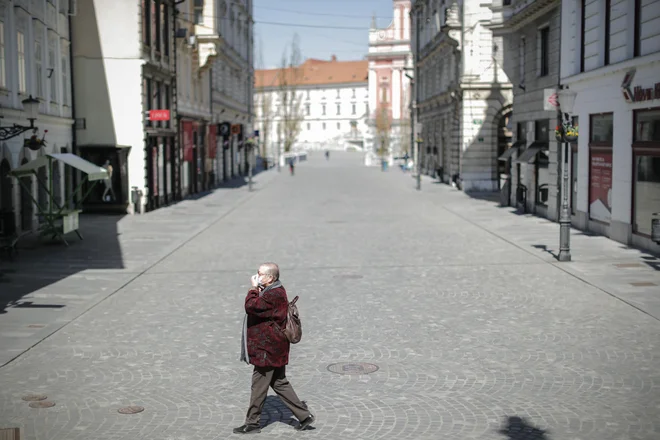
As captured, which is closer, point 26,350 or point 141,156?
point 26,350

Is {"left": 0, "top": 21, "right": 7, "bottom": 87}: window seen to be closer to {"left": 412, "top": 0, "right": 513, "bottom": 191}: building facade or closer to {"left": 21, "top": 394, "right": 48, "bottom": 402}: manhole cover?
{"left": 21, "top": 394, "right": 48, "bottom": 402}: manhole cover

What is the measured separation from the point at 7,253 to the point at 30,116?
12.6ft

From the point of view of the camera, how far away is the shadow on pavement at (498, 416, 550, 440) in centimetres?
729

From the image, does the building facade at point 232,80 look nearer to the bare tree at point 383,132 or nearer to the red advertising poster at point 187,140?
the red advertising poster at point 187,140

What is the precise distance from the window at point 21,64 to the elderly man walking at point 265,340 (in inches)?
711

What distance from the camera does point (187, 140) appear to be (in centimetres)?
4047

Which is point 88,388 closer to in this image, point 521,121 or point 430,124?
point 521,121

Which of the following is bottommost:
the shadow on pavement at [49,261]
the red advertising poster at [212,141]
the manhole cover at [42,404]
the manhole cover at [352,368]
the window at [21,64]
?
the manhole cover at [42,404]

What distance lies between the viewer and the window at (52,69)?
2683 centimetres

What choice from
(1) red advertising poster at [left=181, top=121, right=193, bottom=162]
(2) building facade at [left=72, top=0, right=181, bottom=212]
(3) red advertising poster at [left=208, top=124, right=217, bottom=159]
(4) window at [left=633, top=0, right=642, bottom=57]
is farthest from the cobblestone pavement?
(3) red advertising poster at [left=208, top=124, right=217, bottom=159]

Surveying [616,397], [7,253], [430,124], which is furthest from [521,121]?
[430,124]

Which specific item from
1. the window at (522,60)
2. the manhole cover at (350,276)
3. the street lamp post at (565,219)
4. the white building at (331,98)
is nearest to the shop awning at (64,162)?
the manhole cover at (350,276)

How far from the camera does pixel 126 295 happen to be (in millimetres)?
14789

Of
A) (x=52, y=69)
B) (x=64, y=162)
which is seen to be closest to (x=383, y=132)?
(x=52, y=69)
